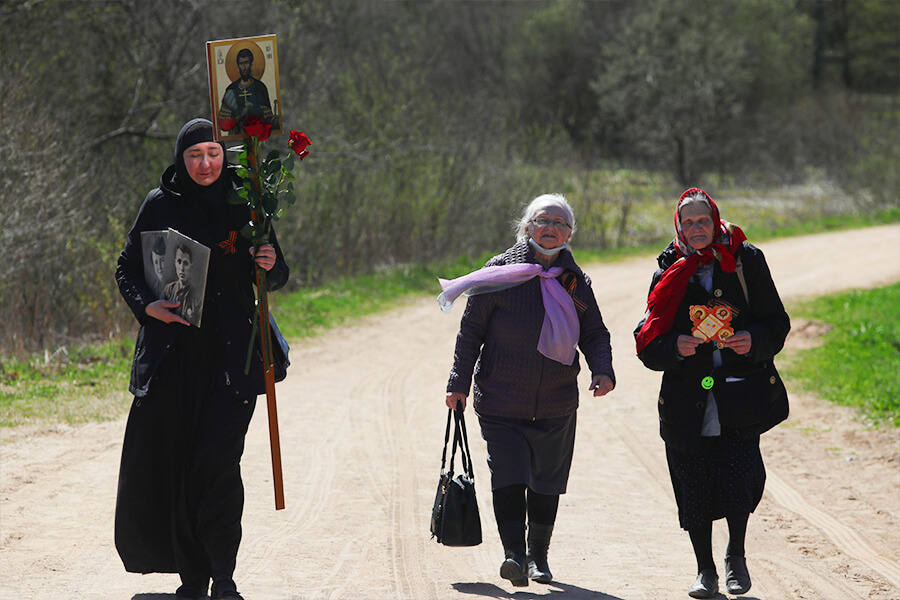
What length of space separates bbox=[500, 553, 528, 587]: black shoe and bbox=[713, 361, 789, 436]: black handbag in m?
1.16

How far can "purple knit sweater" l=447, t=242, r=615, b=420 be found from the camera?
4.91m

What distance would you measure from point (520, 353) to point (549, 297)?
30cm

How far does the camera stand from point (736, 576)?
191 inches

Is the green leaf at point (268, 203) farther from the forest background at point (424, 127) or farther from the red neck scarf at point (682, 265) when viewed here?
the forest background at point (424, 127)

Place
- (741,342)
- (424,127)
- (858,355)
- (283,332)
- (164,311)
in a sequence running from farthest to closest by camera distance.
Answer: (424,127) → (283,332) → (858,355) → (741,342) → (164,311)

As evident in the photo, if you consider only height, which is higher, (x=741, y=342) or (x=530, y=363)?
(x=741, y=342)

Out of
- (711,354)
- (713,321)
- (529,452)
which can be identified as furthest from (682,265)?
(529,452)

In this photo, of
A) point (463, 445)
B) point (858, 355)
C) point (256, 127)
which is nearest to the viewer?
point (256, 127)

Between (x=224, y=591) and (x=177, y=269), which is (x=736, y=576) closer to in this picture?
(x=224, y=591)

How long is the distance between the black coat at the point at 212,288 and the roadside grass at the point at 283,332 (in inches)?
172

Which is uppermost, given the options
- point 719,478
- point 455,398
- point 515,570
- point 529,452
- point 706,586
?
point 455,398

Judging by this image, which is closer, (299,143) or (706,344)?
(299,143)

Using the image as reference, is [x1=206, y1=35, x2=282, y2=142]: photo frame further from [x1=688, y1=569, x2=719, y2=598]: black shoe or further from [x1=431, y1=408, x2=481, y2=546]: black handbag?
[x1=688, y1=569, x2=719, y2=598]: black shoe

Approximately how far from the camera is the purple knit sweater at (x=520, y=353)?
4.91 meters
